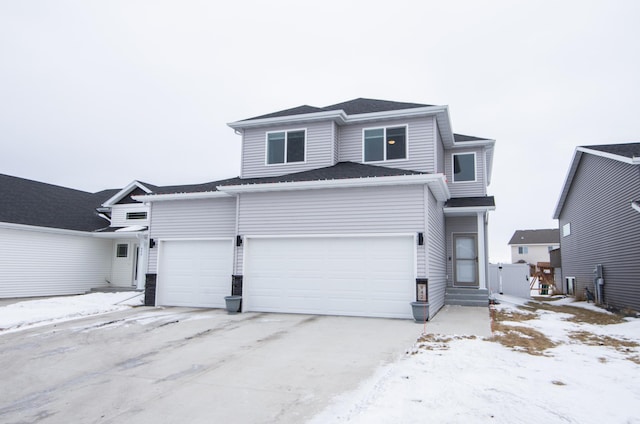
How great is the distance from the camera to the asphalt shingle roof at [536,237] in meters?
46.8

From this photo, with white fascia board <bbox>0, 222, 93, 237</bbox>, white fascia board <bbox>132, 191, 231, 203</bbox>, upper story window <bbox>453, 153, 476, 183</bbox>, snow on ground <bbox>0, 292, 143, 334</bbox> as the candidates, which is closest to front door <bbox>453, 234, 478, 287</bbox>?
upper story window <bbox>453, 153, 476, 183</bbox>

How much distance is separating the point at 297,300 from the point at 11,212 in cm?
1365

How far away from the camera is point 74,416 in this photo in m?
4.40

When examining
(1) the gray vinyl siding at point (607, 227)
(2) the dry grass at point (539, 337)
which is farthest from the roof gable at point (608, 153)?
(2) the dry grass at point (539, 337)

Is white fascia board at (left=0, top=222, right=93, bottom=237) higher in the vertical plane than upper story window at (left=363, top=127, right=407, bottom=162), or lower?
lower

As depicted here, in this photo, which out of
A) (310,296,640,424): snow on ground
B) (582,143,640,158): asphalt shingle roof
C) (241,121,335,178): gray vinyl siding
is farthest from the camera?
(241,121,335,178): gray vinyl siding

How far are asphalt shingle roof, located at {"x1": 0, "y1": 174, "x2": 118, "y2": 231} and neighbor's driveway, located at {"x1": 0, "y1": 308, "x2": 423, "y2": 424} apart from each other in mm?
9970

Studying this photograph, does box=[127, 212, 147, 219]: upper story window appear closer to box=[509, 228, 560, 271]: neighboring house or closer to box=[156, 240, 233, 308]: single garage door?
box=[156, 240, 233, 308]: single garage door

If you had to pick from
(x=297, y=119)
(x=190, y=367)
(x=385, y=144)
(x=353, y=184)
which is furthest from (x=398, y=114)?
(x=190, y=367)

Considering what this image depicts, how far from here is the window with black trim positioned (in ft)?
67.5

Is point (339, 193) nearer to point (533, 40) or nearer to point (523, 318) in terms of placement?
point (523, 318)

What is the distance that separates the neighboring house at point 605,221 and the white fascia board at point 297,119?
8526 mm

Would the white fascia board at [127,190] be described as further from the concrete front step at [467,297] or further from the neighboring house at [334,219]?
the concrete front step at [467,297]

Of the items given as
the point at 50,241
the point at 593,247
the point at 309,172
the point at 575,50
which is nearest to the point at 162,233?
the point at 309,172
